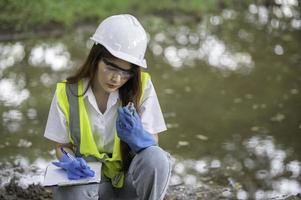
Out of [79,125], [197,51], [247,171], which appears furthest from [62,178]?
[197,51]

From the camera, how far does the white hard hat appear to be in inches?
99.0

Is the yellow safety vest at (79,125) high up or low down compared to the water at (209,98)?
up

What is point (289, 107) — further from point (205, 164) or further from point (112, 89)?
point (112, 89)

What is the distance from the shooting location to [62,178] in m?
2.48

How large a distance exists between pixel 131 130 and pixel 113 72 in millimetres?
267

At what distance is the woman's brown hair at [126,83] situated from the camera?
2.59 metres

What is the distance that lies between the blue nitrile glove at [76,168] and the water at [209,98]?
4.22 ft

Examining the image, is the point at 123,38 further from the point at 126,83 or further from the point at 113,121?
the point at 113,121

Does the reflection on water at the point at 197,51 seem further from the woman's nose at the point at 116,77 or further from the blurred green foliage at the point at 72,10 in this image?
the woman's nose at the point at 116,77

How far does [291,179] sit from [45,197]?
5.26 ft

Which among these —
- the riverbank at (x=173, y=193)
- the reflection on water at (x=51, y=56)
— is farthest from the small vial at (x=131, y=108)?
the reflection on water at (x=51, y=56)

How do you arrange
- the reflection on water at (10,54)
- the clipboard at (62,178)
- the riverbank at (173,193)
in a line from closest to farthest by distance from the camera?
the clipboard at (62,178)
the riverbank at (173,193)
the reflection on water at (10,54)

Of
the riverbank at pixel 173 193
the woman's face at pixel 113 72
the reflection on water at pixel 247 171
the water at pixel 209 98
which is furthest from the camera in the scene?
the water at pixel 209 98

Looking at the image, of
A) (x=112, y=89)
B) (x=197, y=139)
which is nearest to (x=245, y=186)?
(x=197, y=139)
